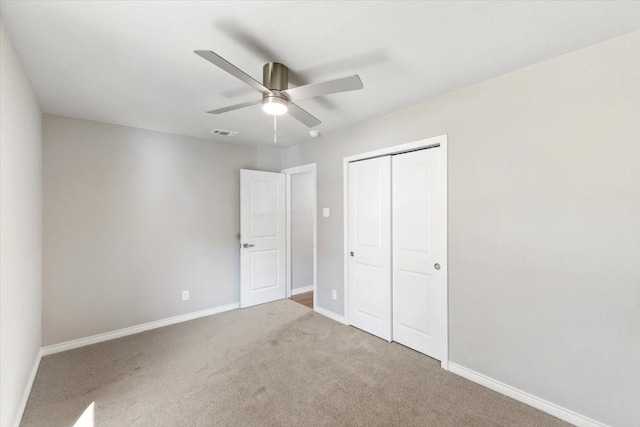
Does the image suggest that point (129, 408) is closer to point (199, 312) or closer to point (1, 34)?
point (199, 312)

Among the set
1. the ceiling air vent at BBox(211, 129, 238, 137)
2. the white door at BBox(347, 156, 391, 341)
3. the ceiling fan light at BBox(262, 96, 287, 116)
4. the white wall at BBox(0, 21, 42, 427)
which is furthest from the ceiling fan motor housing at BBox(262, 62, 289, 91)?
the ceiling air vent at BBox(211, 129, 238, 137)

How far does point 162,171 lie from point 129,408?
8.43ft

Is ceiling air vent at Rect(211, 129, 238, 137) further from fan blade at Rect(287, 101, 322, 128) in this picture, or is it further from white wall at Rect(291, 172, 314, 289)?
fan blade at Rect(287, 101, 322, 128)

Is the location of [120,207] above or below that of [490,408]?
above

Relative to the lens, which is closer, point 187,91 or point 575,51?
point 575,51

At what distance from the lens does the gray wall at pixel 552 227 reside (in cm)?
169

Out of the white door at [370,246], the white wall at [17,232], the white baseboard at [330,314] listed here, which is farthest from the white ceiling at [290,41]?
the white baseboard at [330,314]

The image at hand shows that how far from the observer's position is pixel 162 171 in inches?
140

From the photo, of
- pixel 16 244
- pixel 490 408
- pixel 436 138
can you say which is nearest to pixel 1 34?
pixel 16 244

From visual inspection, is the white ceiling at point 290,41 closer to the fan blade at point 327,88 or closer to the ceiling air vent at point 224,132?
the fan blade at point 327,88

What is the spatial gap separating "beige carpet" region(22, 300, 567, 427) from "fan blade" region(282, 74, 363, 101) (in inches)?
86.2

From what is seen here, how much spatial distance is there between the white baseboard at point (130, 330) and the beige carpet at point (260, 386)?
10 centimetres

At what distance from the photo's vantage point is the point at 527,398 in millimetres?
2051

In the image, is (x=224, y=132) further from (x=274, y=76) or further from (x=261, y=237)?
(x=274, y=76)
